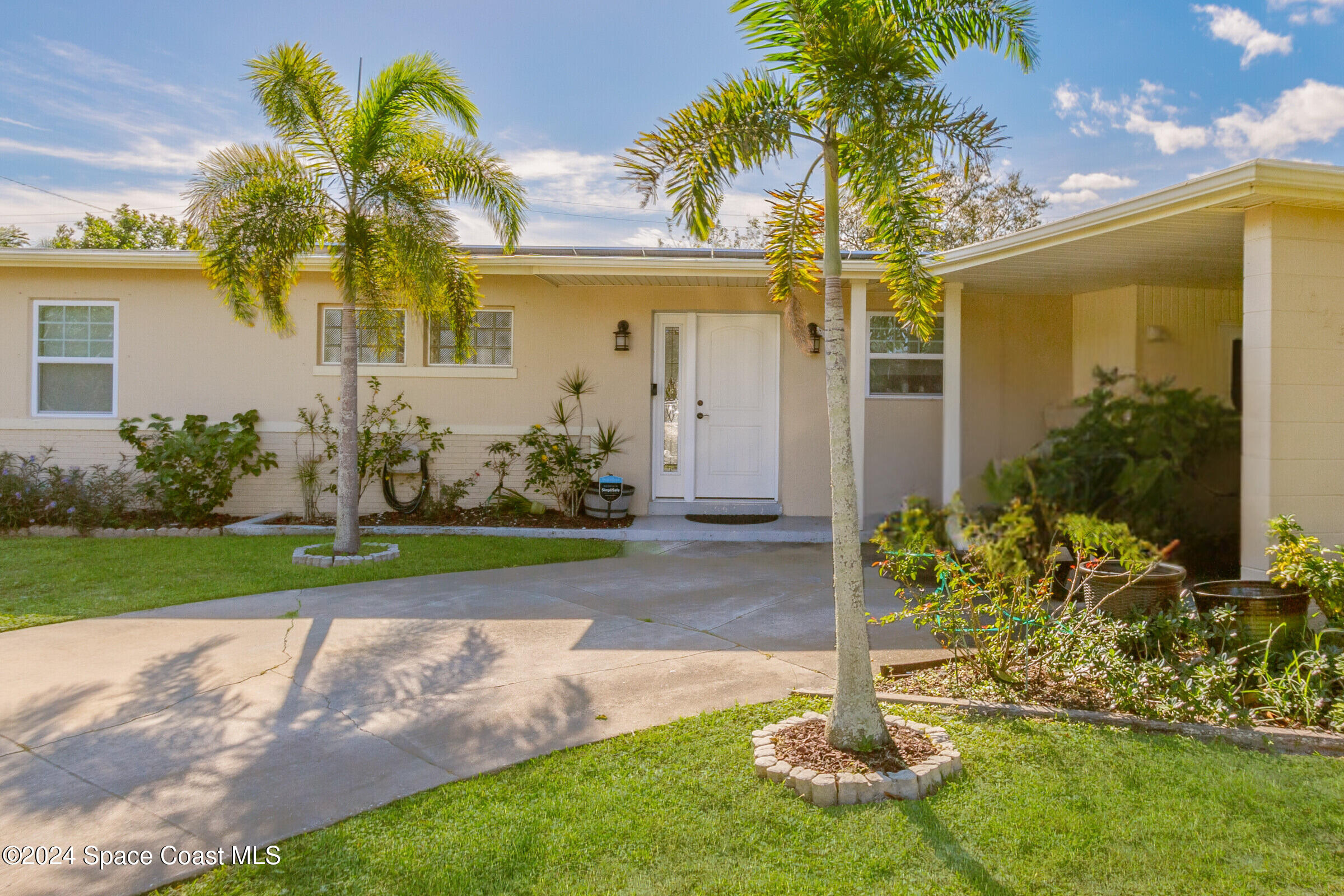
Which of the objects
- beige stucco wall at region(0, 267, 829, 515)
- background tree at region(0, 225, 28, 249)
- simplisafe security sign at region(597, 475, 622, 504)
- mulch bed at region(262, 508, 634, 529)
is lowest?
mulch bed at region(262, 508, 634, 529)

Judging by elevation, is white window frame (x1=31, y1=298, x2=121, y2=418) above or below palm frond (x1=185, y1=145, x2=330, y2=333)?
below

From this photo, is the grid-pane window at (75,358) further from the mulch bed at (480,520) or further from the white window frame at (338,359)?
the mulch bed at (480,520)

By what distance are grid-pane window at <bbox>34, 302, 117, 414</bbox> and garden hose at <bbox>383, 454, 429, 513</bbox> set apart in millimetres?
3120

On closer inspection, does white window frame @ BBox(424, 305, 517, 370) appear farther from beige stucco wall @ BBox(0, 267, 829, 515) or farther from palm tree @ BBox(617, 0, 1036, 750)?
palm tree @ BBox(617, 0, 1036, 750)

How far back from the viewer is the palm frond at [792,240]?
4.07 meters

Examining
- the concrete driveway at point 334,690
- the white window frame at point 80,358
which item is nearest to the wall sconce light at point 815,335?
the concrete driveway at point 334,690

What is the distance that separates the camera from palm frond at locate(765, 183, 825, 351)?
13.4ft

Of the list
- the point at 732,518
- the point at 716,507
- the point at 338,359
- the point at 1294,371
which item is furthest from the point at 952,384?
the point at 338,359

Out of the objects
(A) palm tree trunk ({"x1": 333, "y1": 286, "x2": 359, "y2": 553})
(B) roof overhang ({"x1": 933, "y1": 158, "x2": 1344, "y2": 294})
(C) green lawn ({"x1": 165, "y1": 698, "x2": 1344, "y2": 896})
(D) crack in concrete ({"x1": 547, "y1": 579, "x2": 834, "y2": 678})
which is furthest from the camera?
(A) palm tree trunk ({"x1": 333, "y1": 286, "x2": 359, "y2": 553})

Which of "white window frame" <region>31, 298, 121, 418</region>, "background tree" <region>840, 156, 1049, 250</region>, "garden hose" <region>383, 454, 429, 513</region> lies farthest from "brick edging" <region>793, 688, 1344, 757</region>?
"background tree" <region>840, 156, 1049, 250</region>

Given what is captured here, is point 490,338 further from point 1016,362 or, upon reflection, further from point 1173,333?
point 1173,333

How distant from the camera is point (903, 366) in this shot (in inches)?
367

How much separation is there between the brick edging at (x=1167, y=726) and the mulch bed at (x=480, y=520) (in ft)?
16.5

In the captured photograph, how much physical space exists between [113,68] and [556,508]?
10382 mm
